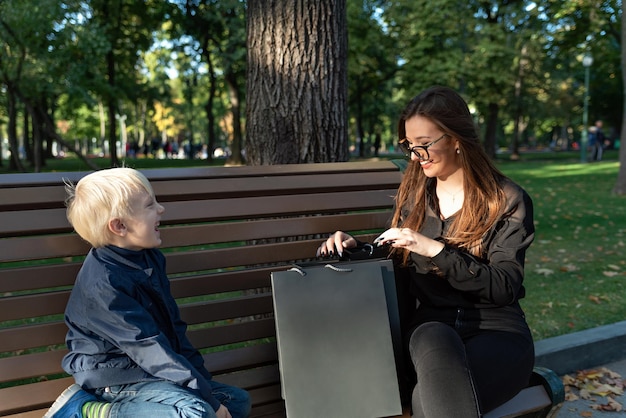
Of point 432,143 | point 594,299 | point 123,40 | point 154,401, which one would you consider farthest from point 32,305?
point 123,40

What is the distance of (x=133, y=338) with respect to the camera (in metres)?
1.87

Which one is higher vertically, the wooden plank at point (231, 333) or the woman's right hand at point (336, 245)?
the woman's right hand at point (336, 245)

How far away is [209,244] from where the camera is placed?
2576 mm

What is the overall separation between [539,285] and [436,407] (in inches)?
160

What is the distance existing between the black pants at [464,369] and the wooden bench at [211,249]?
26.5 inches

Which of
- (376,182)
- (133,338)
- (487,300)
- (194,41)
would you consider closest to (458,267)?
(487,300)

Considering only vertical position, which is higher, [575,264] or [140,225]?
[140,225]

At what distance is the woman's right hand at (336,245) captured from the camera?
8.31 feet

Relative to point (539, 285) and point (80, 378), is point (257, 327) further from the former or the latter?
point (539, 285)

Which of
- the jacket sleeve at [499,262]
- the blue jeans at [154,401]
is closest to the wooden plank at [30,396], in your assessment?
the blue jeans at [154,401]

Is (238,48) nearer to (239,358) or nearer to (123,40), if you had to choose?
(123,40)

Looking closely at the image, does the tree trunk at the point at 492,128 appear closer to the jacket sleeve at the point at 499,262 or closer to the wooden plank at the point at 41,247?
the jacket sleeve at the point at 499,262

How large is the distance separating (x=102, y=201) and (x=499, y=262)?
1494 mm

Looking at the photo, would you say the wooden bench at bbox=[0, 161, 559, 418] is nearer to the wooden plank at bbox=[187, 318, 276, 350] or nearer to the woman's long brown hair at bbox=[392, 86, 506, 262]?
the wooden plank at bbox=[187, 318, 276, 350]
